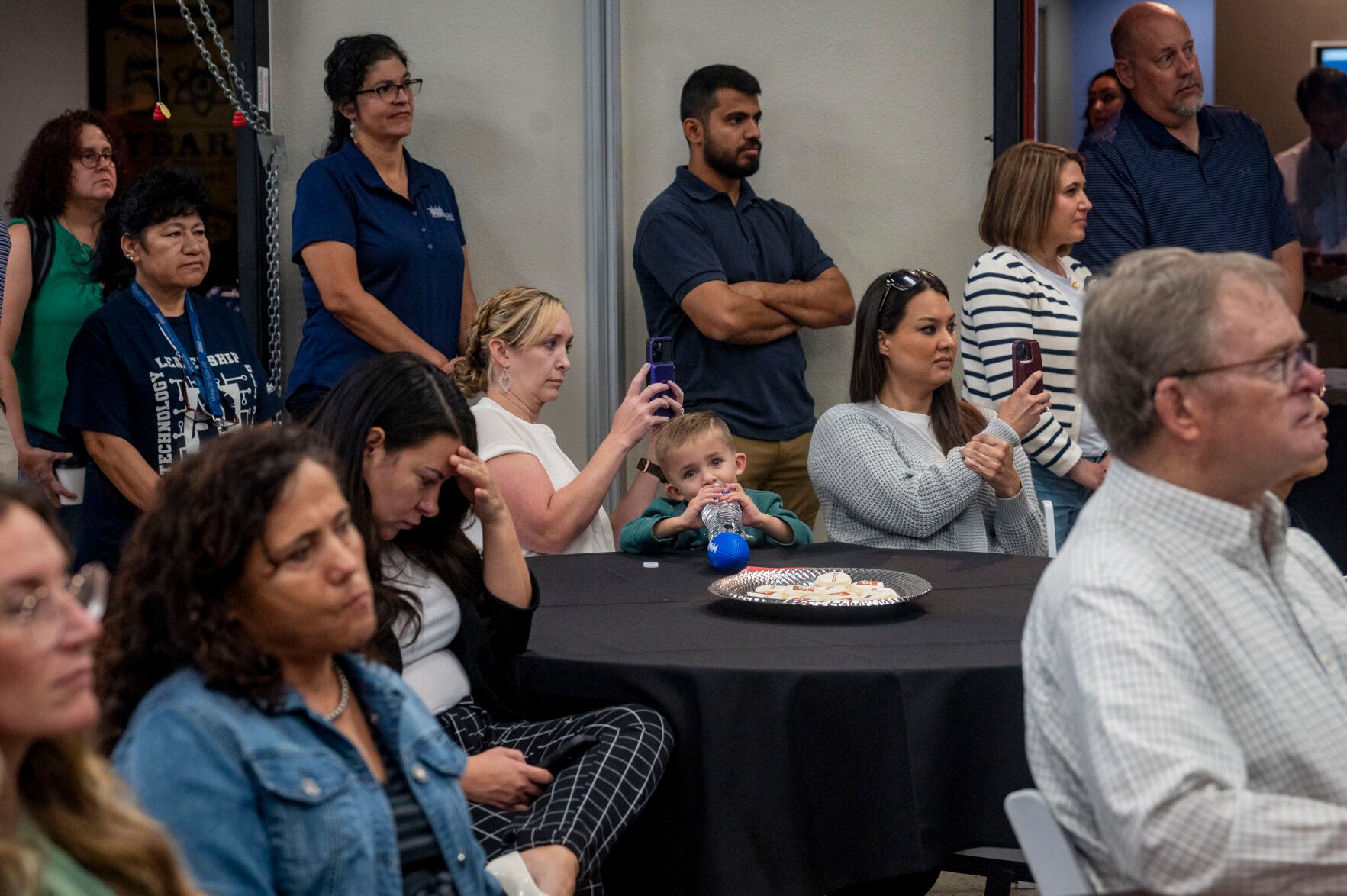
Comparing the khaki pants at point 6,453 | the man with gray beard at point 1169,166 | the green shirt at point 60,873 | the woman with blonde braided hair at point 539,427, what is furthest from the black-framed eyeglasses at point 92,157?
the green shirt at point 60,873

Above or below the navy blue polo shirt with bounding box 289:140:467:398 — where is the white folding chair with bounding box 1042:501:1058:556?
below

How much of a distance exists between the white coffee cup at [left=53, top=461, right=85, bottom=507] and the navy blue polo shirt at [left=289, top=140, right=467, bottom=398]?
2.03 ft

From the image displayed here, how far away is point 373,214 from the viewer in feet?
13.5

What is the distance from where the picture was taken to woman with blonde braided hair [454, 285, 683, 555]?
321 cm

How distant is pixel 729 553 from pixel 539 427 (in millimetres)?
729

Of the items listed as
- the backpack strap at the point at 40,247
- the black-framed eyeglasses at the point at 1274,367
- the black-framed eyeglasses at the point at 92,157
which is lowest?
the black-framed eyeglasses at the point at 1274,367

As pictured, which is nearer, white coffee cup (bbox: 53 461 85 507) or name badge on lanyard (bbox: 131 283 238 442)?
name badge on lanyard (bbox: 131 283 238 442)

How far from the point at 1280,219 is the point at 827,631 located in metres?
2.68

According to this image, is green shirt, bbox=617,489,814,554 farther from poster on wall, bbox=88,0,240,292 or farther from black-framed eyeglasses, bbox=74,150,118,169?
poster on wall, bbox=88,0,240,292

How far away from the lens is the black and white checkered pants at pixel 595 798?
6.73 feet

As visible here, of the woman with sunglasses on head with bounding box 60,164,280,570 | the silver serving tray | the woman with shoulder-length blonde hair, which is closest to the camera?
the silver serving tray

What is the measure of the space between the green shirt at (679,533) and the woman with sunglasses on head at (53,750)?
2.03 meters

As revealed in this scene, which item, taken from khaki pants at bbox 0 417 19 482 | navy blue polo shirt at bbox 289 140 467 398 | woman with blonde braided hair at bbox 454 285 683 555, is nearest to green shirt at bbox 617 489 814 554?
woman with blonde braided hair at bbox 454 285 683 555

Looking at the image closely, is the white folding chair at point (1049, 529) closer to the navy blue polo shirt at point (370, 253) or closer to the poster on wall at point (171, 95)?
the navy blue polo shirt at point (370, 253)
